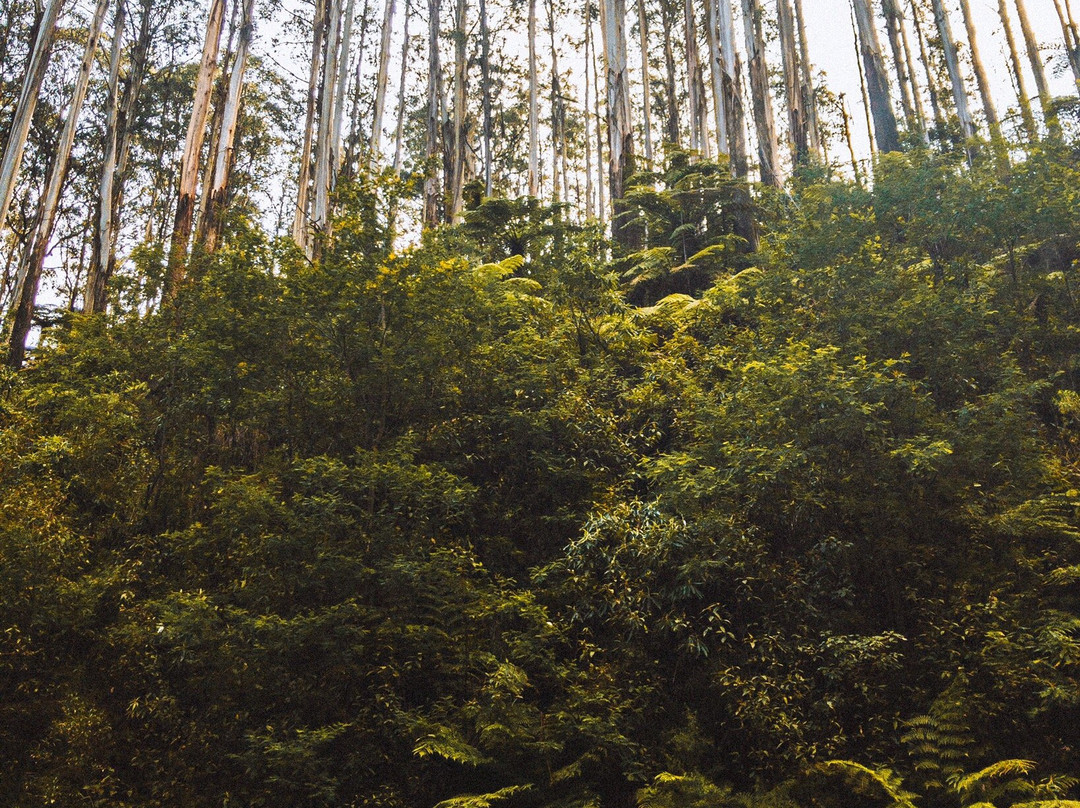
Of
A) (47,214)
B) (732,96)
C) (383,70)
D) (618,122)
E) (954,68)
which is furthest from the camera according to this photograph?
(954,68)

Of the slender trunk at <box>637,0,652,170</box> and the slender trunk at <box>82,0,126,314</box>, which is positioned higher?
the slender trunk at <box>637,0,652,170</box>

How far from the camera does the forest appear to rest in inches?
212

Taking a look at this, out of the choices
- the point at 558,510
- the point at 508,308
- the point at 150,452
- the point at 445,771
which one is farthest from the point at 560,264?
the point at 445,771

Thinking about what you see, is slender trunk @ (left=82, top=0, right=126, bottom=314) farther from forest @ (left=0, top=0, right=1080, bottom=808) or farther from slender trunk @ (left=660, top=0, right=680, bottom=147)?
slender trunk @ (left=660, top=0, right=680, bottom=147)

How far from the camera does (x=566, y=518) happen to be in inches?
280

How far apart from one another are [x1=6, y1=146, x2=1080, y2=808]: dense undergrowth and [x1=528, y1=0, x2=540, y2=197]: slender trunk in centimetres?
1268

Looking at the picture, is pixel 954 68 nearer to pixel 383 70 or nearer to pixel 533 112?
pixel 533 112

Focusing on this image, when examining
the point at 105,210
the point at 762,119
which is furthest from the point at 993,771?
the point at 105,210

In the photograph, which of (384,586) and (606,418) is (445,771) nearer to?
(384,586)

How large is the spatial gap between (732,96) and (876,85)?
2927mm

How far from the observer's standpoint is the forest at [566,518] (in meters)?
5.38

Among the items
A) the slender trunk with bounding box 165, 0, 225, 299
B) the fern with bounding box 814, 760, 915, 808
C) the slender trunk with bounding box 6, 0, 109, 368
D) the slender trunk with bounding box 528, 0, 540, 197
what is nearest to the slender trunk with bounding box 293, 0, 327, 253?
the slender trunk with bounding box 165, 0, 225, 299

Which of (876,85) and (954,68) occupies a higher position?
(954,68)

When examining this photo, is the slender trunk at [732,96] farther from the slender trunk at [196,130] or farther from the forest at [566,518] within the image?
the slender trunk at [196,130]
